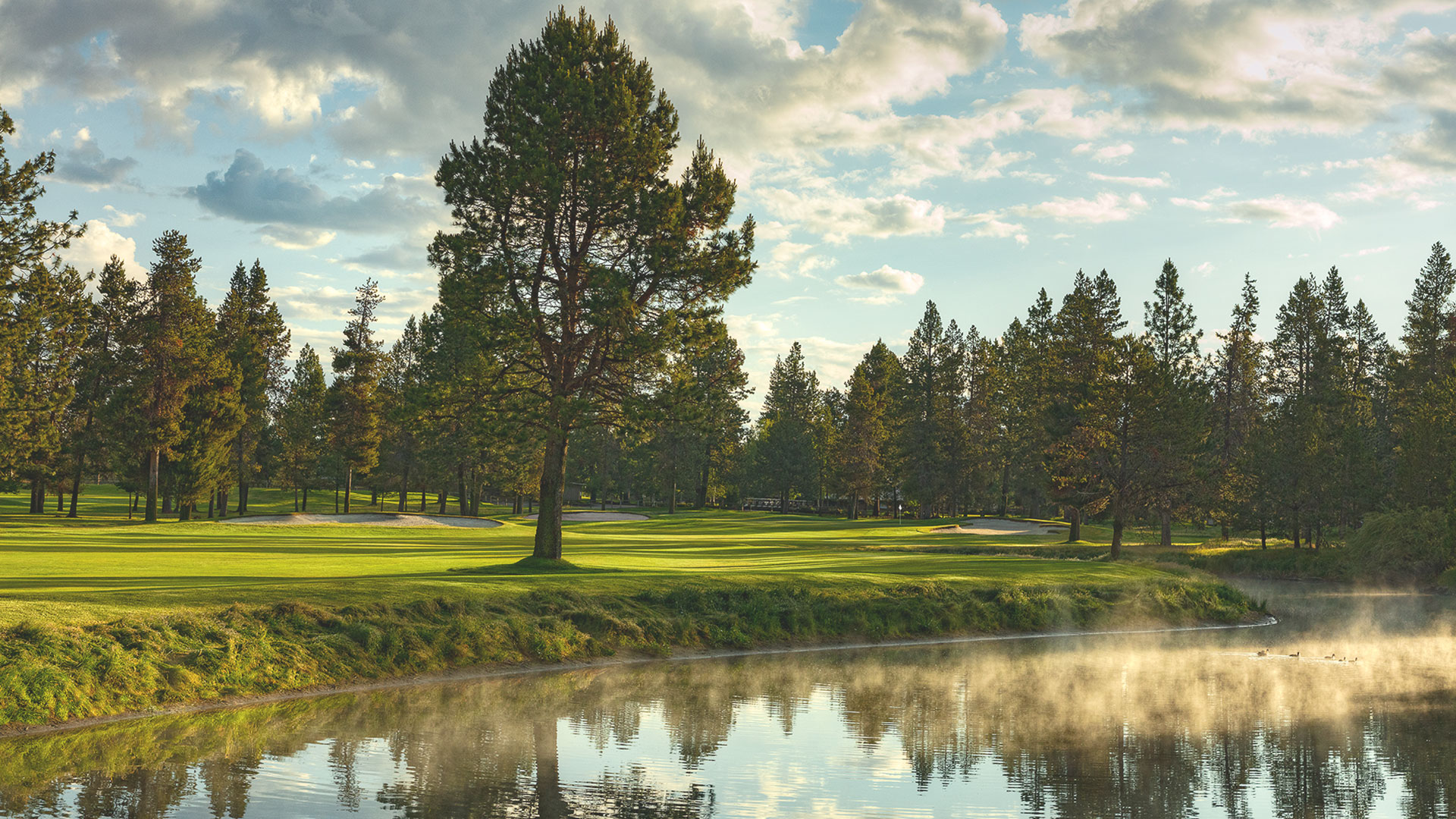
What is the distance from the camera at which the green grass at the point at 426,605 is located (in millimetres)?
15719

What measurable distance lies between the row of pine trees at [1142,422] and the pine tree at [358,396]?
138 ft

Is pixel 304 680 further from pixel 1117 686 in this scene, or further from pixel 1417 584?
pixel 1417 584

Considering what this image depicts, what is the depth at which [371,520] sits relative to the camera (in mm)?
69438

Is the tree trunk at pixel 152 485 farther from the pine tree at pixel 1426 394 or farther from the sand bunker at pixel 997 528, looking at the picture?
the pine tree at pixel 1426 394

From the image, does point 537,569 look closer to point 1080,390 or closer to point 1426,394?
point 1080,390

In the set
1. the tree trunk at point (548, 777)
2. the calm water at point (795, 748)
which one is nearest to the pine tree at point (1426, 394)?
the calm water at point (795, 748)

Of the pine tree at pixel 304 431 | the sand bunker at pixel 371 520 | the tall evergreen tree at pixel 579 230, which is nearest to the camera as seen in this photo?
→ the tall evergreen tree at pixel 579 230

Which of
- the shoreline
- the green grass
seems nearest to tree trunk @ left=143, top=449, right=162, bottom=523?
the green grass

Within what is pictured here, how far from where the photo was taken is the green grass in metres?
15.7

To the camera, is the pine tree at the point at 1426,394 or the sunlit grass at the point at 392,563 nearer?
the sunlit grass at the point at 392,563

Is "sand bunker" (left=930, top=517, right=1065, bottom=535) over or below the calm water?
over

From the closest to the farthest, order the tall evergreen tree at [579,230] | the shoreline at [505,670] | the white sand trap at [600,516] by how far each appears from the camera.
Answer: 1. the shoreline at [505,670]
2. the tall evergreen tree at [579,230]
3. the white sand trap at [600,516]

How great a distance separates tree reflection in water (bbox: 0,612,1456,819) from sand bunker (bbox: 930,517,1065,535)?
48.9 m

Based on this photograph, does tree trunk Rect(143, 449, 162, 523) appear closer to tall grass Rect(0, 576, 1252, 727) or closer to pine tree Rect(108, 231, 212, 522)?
pine tree Rect(108, 231, 212, 522)
